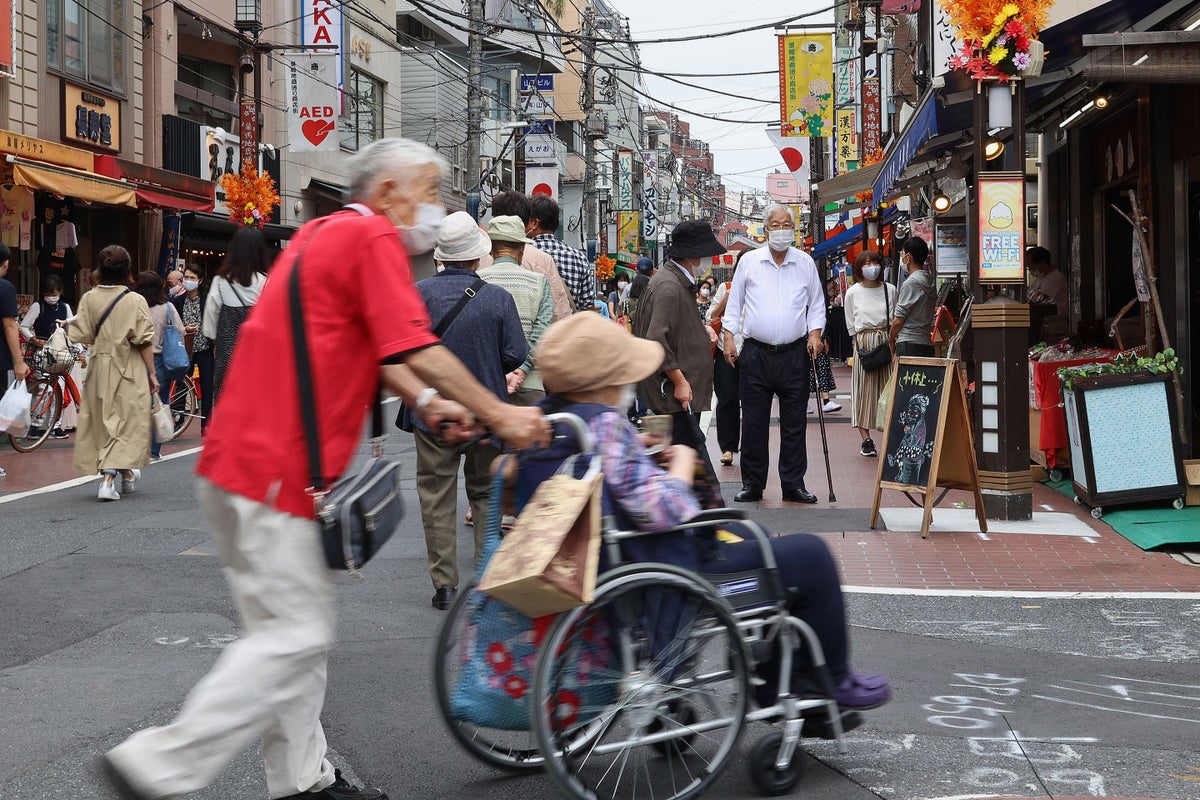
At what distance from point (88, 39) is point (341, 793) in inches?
747

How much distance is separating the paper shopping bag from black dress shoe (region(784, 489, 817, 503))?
6.25 metres

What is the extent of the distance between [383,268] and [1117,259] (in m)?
12.4

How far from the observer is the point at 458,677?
12.4 feet

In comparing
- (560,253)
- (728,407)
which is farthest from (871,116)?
(560,253)

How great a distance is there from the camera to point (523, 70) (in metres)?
53.5

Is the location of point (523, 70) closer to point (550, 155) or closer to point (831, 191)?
point (550, 155)

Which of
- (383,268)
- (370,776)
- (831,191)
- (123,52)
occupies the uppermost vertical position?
(123,52)

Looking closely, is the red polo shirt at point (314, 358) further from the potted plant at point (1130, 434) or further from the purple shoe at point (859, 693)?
the potted plant at point (1130, 434)

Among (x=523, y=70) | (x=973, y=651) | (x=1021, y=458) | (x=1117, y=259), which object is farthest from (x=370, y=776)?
(x=523, y=70)

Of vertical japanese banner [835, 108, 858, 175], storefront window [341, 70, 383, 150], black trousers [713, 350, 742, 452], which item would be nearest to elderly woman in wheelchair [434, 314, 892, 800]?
black trousers [713, 350, 742, 452]

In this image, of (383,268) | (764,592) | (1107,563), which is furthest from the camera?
(1107,563)

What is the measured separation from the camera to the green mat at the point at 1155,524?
307 inches

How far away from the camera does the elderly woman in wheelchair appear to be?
3539 mm

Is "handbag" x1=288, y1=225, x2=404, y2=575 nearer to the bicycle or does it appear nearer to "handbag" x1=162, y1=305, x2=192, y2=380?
"handbag" x1=162, y1=305, x2=192, y2=380
